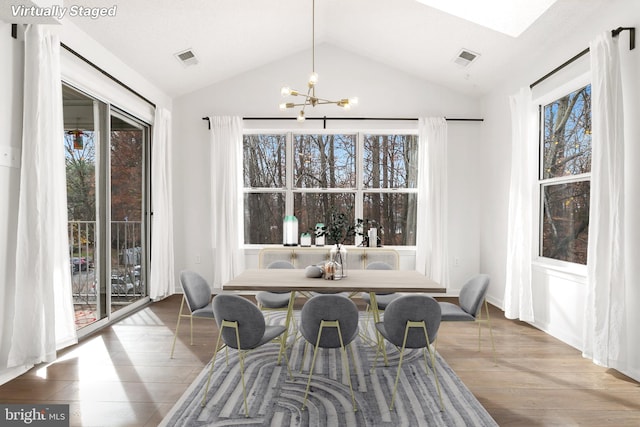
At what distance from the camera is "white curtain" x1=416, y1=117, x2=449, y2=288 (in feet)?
18.2

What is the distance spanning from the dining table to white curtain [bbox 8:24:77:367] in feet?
4.52

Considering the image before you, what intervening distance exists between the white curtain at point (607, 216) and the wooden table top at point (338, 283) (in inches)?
50.1

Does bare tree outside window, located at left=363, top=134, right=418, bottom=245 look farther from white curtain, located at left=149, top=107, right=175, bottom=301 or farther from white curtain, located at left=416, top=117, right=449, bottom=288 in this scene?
white curtain, located at left=149, top=107, right=175, bottom=301

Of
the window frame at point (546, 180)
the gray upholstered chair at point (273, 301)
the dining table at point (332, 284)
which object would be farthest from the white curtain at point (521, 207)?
the gray upholstered chair at point (273, 301)

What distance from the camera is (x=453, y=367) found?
3145 mm

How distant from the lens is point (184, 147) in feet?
19.2

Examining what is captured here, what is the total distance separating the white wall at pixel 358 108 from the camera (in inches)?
227

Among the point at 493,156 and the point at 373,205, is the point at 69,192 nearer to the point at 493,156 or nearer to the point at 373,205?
the point at 373,205

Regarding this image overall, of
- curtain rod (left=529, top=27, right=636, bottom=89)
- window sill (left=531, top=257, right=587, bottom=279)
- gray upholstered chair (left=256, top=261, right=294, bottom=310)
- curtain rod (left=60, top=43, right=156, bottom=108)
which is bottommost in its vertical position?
gray upholstered chair (left=256, top=261, right=294, bottom=310)

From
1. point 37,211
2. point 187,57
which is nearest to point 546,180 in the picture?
point 187,57

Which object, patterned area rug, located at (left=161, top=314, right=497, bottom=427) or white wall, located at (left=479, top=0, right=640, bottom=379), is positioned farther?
white wall, located at (left=479, top=0, right=640, bottom=379)

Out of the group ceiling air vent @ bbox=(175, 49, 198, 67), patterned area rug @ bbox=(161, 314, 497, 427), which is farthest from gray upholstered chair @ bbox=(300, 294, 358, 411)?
ceiling air vent @ bbox=(175, 49, 198, 67)

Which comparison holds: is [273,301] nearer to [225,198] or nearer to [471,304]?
[471,304]

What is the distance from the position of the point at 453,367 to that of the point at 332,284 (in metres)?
1.19
